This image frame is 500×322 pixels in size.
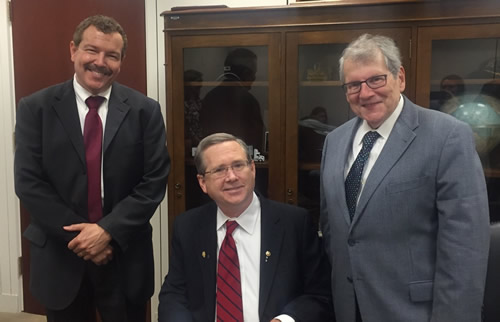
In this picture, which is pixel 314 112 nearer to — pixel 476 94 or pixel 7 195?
pixel 476 94

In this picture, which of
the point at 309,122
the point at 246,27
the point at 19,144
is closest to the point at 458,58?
the point at 309,122

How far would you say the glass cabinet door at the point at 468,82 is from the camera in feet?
6.63

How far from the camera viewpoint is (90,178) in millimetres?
1712

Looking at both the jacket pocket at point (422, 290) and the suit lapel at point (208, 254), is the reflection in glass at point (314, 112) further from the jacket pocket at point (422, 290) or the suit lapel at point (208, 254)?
the jacket pocket at point (422, 290)

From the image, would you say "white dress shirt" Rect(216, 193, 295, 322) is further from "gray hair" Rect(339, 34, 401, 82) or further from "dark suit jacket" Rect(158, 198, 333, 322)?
"gray hair" Rect(339, 34, 401, 82)

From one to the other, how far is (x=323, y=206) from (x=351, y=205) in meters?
0.22

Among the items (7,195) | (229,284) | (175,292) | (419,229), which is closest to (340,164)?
(419,229)

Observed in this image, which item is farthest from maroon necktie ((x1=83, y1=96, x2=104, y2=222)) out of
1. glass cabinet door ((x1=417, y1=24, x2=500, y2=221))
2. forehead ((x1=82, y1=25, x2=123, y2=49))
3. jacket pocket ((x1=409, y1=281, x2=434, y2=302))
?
glass cabinet door ((x1=417, y1=24, x2=500, y2=221))

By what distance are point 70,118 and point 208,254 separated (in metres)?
0.72

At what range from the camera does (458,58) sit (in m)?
2.06

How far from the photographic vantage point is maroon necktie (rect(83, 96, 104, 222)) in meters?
1.71

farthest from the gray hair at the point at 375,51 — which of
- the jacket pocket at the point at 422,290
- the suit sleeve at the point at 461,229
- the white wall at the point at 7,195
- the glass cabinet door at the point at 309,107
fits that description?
the white wall at the point at 7,195

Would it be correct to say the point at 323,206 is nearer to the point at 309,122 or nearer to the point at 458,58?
the point at 309,122

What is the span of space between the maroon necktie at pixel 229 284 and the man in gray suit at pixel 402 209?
13.5 inches
